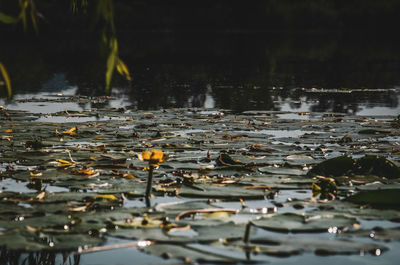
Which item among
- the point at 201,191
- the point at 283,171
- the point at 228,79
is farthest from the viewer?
the point at 228,79

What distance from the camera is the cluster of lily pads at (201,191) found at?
192 centimetres

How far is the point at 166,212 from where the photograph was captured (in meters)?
2.23

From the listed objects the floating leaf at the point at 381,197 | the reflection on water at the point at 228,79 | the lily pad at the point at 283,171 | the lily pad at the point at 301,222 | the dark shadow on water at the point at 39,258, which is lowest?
the dark shadow on water at the point at 39,258

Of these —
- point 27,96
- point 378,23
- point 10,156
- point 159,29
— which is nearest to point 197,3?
point 159,29

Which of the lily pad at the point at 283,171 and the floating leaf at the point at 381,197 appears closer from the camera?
the floating leaf at the point at 381,197

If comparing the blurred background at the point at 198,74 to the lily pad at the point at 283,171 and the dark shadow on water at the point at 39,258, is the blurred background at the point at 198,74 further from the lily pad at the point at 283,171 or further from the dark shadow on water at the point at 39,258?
the lily pad at the point at 283,171

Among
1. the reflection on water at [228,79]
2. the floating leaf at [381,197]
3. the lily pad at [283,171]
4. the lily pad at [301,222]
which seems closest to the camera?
the lily pad at [301,222]

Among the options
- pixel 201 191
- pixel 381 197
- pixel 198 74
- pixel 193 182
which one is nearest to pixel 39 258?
pixel 201 191

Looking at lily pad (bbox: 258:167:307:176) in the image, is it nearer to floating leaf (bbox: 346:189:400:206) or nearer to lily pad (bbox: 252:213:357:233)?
floating leaf (bbox: 346:189:400:206)

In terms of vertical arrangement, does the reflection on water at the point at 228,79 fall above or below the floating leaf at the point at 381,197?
above

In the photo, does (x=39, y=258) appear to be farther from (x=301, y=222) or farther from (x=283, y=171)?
(x=283, y=171)

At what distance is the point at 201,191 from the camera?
2.55m

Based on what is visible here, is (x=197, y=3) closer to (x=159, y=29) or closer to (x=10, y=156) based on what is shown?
(x=159, y=29)

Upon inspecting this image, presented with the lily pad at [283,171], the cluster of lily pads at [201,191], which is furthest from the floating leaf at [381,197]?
the lily pad at [283,171]
